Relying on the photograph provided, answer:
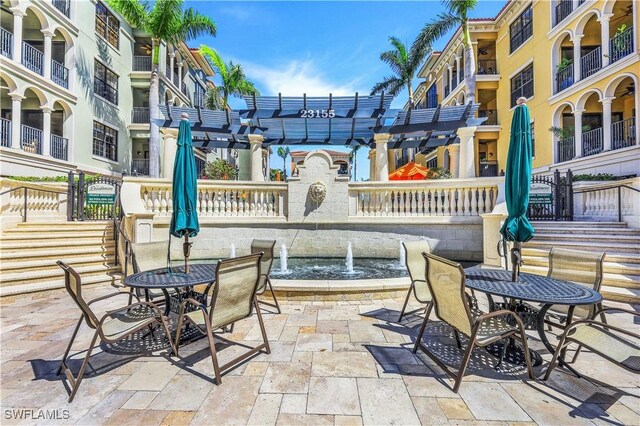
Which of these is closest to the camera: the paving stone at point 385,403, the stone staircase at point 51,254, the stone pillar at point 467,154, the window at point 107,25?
the paving stone at point 385,403

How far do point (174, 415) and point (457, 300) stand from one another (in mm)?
3032

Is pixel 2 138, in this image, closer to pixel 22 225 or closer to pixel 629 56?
pixel 22 225

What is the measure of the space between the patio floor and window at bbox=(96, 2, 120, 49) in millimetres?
23369

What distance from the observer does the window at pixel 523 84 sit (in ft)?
60.9

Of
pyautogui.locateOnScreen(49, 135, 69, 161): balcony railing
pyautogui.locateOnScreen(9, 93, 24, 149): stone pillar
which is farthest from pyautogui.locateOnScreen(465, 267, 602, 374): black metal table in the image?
pyautogui.locateOnScreen(49, 135, 69, 161): balcony railing

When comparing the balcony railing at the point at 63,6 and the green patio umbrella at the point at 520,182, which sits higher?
the balcony railing at the point at 63,6

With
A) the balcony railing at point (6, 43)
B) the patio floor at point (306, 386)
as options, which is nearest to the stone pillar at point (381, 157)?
the patio floor at point (306, 386)

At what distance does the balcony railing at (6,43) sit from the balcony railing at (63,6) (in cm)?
344

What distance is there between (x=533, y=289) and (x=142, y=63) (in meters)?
29.2

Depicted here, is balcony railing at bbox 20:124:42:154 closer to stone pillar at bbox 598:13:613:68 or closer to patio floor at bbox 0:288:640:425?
patio floor at bbox 0:288:640:425

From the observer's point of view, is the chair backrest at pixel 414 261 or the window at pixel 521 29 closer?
the chair backrest at pixel 414 261

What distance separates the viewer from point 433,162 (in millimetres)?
30859

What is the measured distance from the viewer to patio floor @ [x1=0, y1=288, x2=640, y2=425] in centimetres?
255

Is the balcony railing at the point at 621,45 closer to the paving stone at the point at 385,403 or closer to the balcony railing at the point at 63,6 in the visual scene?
the paving stone at the point at 385,403
